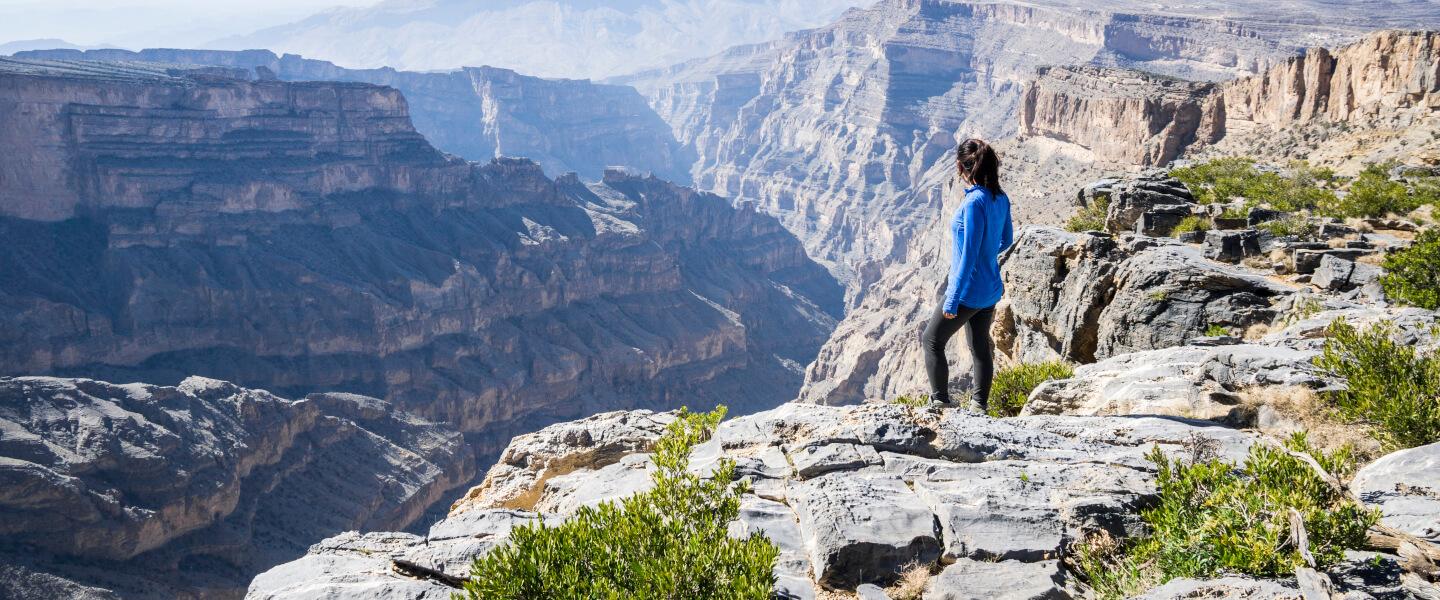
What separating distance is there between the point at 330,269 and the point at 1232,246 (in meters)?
73.8

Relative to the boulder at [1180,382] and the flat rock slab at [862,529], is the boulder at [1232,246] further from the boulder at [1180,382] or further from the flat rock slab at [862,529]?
the flat rock slab at [862,529]

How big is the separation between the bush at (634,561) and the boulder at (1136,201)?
17.5 metres

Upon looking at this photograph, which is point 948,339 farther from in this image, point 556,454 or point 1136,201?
point 1136,201

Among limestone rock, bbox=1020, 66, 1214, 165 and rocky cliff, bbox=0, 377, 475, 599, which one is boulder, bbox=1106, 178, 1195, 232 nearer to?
rocky cliff, bbox=0, 377, 475, 599

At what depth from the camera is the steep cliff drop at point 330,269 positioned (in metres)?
62.6

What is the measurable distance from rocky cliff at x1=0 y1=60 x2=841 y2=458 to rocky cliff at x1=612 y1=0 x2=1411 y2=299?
131 ft

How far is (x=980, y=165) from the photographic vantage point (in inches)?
347

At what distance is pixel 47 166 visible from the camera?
6544 centimetres

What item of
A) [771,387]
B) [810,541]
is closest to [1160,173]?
[810,541]

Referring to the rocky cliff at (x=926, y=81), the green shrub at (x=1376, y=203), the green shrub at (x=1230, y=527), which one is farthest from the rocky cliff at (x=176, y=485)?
the rocky cliff at (x=926, y=81)

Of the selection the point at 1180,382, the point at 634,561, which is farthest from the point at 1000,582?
the point at 1180,382

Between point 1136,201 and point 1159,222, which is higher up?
point 1136,201

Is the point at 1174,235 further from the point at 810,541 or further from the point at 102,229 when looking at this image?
the point at 102,229

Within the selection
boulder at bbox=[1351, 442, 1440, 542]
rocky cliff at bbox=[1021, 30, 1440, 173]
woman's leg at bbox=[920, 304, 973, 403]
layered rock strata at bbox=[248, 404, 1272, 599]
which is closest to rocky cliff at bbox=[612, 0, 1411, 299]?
rocky cliff at bbox=[1021, 30, 1440, 173]
